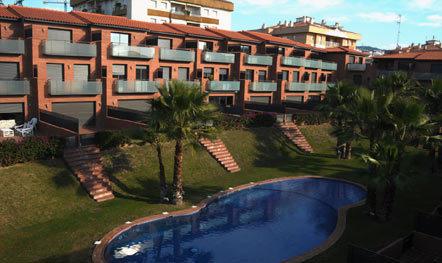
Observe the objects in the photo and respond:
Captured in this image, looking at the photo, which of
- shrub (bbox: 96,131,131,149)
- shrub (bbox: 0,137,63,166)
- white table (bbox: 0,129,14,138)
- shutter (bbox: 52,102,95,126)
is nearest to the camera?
shrub (bbox: 0,137,63,166)

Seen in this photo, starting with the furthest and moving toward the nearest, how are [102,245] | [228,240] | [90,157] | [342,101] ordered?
1. [342,101]
2. [90,157]
3. [228,240]
4. [102,245]

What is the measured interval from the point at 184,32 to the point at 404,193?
100 feet

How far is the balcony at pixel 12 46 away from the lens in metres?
32.9

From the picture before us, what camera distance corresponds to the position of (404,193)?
28.5 metres

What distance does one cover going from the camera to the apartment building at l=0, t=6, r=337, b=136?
1364 inches

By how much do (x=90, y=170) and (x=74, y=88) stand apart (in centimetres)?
1239

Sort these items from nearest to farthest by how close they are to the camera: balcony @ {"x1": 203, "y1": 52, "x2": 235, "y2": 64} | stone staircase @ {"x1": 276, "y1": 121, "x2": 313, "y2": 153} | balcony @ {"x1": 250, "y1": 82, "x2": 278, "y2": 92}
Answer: stone staircase @ {"x1": 276, "y1": 121, "x2": 313, "y2": 153}, balcony @ {"x1": 203, "y1": 52, "x2": 235, "y2": 64}, balcony @ {"x1": 250, "y1": 82, "x2": 278, "y2": 92}

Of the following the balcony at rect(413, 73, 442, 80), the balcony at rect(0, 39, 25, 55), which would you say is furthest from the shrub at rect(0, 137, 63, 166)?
the balcony at rect(413, 73, 442, 80)

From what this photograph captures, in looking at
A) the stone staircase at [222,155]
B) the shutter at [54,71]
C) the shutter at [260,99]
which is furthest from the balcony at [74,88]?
the shutter at [260,99]

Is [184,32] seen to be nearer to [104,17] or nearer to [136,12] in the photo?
[104,17]

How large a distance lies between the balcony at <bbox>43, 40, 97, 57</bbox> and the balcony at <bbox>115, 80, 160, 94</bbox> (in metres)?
3.80

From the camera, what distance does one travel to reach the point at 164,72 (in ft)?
148

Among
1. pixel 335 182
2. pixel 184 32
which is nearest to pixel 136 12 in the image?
pixel 184 32

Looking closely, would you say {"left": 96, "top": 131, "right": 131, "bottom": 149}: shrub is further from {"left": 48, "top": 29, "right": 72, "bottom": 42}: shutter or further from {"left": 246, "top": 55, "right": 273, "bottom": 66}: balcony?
{"left": 246, "top": 55, "right": 273, "bottom": 66}: balcony
